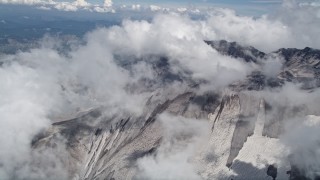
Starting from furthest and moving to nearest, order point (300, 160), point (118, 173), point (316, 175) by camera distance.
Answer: point (118, 173) < point (300, 160) < point (316, 175)

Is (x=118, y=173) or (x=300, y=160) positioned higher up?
(x=300, y=160)

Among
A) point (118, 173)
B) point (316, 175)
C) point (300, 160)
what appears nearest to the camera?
point (316, 175)

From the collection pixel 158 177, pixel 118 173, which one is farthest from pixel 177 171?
pixel 118 173

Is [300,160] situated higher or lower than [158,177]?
higher

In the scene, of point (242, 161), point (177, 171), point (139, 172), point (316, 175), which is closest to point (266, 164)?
point (242, 161)

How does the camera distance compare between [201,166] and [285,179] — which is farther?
[201,166]

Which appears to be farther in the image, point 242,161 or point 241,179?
point 242,161

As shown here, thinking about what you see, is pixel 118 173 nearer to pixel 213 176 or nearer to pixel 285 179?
pixel 213 176

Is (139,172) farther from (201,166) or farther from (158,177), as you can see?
(201,166)
